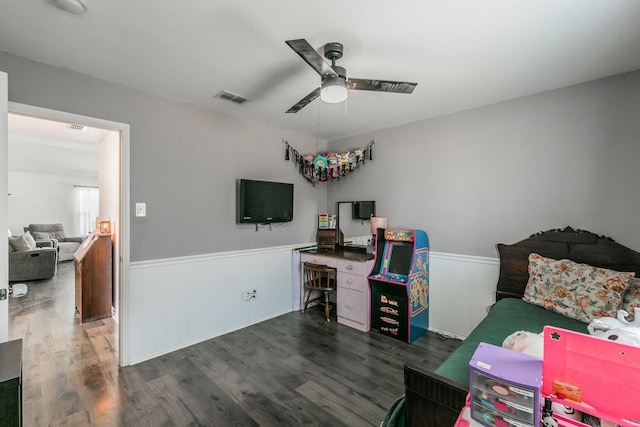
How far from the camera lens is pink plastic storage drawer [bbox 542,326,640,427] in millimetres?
812

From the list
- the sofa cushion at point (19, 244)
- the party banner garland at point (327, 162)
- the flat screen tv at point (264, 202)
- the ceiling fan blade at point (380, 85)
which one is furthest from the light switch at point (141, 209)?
the sofa cushion at point (19, 244)

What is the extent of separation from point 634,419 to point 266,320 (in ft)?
10.6

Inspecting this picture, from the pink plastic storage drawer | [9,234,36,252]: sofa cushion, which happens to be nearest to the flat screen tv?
the pink plastic storage drawer

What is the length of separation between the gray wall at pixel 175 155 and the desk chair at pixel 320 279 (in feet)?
1.92

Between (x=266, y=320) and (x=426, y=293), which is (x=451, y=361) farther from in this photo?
(x=266, y=320)

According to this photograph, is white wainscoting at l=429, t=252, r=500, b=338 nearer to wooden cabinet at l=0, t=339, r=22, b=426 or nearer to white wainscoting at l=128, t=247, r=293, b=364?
white wainscoting at l=128, t=247, r=293, b=364

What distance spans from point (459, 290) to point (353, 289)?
1142mm

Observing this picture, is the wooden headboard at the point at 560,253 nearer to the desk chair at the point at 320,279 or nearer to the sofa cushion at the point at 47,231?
the desk chair at the point at 320,279

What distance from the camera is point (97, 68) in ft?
7.14

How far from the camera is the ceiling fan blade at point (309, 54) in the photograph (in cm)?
144

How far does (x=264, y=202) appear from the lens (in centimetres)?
347

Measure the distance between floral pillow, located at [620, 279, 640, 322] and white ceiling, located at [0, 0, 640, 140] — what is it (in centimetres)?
160

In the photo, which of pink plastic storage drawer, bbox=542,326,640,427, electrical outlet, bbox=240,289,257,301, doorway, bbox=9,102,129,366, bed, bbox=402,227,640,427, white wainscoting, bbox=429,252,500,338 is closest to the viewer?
pink plastic storage drawer, bbox=542,326,640,427

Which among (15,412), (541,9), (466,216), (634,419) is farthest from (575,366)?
(466,216)
